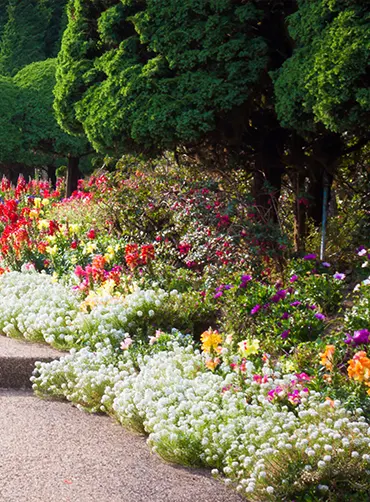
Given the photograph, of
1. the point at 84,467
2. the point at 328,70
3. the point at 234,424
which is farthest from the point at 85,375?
the point at 328,70

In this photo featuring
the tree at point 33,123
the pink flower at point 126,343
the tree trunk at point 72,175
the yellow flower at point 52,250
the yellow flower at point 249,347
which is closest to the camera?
the yellow flower at point 249,347

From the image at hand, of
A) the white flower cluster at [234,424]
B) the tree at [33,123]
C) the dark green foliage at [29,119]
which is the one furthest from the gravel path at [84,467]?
the dark green foliage at [29,119]

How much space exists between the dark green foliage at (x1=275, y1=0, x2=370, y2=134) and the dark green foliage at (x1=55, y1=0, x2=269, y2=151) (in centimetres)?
74

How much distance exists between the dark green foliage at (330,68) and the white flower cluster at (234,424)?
2.22 metres

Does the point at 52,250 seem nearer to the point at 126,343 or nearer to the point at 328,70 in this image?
the point at 126,343

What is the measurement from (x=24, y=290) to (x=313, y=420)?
170 inches

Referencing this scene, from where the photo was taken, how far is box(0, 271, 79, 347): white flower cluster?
237 inches

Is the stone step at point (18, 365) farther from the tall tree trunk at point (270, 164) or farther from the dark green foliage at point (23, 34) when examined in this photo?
the dark green foliage at point (23, 34)

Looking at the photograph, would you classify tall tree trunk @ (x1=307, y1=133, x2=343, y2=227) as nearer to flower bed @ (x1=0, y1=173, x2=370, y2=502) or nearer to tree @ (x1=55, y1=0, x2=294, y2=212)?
tree @ (x1=55, y1=0, x2=294, y2=212)

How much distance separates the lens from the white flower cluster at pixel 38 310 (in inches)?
237

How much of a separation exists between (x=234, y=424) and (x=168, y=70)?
4.29 meters

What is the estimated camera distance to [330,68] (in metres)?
5.54

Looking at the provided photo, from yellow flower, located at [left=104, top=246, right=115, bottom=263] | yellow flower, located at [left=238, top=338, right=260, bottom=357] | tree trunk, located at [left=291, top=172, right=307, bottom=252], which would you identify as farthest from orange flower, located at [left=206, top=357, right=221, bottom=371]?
tree trunk, located at [left=291, top=172, right=307, bottom=252]

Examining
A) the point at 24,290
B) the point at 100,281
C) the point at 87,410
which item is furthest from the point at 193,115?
the point at 87,410
